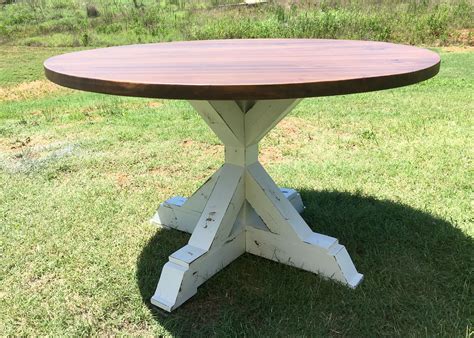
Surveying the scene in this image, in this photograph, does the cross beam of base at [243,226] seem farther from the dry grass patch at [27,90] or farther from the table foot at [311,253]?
the dry grass patch at [27,90]

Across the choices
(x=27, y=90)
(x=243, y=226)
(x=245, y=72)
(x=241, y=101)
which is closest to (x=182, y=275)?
(x=243, y=226)

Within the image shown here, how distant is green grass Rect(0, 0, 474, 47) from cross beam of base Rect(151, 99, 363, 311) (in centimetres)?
963

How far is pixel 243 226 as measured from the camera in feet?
7.50

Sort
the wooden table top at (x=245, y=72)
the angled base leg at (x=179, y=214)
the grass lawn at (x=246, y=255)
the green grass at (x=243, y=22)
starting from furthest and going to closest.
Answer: the green grass at (x=243, y=22), the angled base leg at (x=179, y=214), the grass lawn at (x=246, y=255), the wooden table top at (x=245, y=72)

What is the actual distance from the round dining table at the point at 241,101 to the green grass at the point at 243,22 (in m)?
9.54

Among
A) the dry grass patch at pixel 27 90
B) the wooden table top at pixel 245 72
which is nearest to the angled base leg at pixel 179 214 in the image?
the wooden table top at pixel 245 72

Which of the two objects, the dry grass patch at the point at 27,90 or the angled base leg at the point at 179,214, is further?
the dry grass patch at the point at 27,90

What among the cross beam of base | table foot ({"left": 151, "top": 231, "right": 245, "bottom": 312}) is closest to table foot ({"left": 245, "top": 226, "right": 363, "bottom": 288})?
the cross beam of base

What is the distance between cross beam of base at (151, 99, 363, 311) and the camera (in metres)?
1.97

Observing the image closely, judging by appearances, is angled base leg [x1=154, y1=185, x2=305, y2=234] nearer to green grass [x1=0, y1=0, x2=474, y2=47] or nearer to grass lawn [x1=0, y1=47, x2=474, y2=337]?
grass lawn [x1=0, y1=47, x2=474, y2=337]

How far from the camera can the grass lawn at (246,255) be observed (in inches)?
74.7

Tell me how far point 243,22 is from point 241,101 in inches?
440

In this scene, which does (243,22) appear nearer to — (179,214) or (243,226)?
(179,214)

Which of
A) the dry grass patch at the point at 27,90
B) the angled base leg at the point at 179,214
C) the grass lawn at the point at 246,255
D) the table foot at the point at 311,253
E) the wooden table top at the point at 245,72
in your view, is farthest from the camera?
the dry grass patch at the point at 27,90
